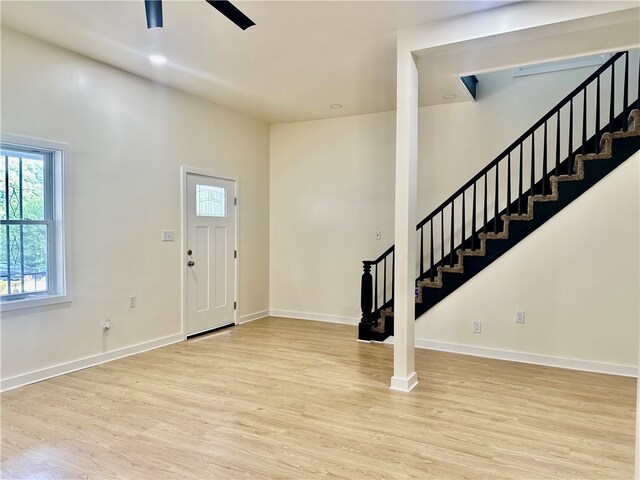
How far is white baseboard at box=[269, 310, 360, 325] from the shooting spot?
598 cm

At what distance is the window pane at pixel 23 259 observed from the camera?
342 centimetres

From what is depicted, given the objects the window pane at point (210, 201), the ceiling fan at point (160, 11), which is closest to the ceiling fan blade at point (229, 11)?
the ceiling fan at point (160, 11)

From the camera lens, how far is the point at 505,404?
10.3 feet

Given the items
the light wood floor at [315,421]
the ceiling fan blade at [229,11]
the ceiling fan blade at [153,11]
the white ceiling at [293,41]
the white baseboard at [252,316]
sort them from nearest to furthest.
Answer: the ceiling fan blade at [153,11] → the ceiling fan blade at [229,11] → the light wood floor at [315,421] → the white ceiling at [293,41] → the white baseboard at [252,316]

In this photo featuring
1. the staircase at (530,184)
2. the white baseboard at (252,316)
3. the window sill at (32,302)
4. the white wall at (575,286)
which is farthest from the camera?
the white baseboard at (252,316)

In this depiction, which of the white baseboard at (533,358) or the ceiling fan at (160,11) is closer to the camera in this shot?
the ceiling fan at (160,11)

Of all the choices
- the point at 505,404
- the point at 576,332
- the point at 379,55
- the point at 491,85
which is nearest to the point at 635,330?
the point at 576,332

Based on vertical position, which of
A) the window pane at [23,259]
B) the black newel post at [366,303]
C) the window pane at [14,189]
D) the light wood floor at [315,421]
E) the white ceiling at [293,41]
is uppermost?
the white ceiling at [293,41]

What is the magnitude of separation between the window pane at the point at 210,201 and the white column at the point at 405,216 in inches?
111

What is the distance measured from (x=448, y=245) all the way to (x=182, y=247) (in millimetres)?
→ 3352

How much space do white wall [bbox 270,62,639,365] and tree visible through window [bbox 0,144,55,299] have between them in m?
3.36

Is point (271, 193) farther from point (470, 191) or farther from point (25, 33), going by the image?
point (25, 33)

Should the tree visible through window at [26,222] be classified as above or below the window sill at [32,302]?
above

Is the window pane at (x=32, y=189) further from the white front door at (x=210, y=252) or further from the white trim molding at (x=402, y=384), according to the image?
the white trim molding at (x=402, y=384)
